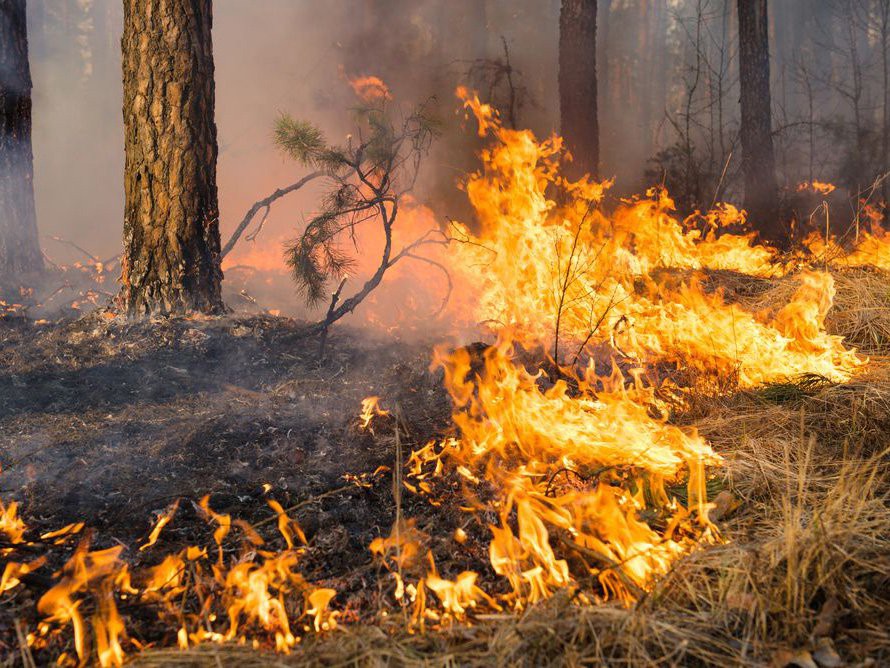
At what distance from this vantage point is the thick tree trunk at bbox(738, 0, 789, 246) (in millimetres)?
9195

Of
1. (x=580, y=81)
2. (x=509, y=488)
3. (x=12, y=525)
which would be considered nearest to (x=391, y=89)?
(x=580, y=81)

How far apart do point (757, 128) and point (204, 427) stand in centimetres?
878

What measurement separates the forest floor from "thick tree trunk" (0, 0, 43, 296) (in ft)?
4.48

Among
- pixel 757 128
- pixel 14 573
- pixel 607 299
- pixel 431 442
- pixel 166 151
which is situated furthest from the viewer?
pixel 757 128

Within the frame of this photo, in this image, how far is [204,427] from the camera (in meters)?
3.62

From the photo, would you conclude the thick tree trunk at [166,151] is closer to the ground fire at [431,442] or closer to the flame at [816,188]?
Answer: the ground fire at [431,442]

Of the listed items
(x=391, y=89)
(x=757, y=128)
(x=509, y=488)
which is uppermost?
(x=391, y=89)

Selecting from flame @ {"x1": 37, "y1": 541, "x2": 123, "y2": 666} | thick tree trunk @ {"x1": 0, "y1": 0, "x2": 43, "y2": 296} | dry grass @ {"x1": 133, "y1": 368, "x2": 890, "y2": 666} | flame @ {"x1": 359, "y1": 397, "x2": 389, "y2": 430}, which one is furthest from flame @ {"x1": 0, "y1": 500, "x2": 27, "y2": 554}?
thick tree trunk @ {"x1": 0, "y1": 0, "x2": 43, "y2": 296}

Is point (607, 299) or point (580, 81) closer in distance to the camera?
point (607, 299)

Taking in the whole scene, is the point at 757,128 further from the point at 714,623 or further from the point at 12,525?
the point at 12,525

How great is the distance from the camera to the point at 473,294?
21.8 ft

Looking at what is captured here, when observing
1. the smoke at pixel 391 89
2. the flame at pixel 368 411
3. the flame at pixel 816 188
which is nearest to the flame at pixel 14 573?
the flame at pixel 368 411

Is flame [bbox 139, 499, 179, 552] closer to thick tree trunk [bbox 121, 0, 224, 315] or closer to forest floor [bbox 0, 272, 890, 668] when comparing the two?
forest floor [bbox 0, 272, 890, 668]

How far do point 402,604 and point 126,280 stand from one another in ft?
13.4
